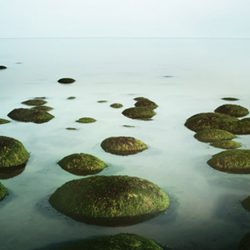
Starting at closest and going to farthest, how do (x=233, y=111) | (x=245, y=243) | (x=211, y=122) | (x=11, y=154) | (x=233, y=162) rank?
(x=245, y=243)
(x=233, y=162)
(x=11, y=154)
(x=211, y=122)
(x=233, y=111)

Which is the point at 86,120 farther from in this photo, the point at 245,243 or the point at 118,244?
the point at 245,243

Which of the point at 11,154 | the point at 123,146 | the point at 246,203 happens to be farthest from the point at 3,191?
the point at 246,203

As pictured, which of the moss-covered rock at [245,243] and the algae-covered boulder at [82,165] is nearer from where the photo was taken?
the moss-covered rock at [245,243]

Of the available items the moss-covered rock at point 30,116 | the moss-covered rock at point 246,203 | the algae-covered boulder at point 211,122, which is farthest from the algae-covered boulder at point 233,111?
the moss-covered rock at point 246,203

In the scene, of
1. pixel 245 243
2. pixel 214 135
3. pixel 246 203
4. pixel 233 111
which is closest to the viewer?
pixel 245 243

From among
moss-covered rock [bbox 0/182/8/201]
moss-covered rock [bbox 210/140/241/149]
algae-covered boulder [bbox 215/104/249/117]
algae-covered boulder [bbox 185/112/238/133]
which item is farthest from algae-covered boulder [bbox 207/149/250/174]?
algae-covered boulder [bbox 215/104/249/117]

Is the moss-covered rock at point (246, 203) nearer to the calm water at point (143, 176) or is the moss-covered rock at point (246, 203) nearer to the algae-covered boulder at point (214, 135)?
the calm water at point (143, 176)

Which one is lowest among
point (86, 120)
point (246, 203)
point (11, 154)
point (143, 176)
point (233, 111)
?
point (86, 120)
